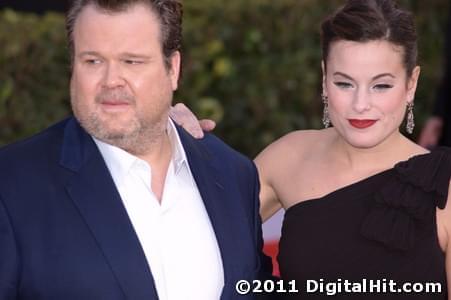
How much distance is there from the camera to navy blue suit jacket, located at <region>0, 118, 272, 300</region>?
11.3 feet

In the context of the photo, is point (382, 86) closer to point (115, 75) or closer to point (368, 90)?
point (368, 90)

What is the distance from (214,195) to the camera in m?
3.94

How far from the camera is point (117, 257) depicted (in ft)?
11.6

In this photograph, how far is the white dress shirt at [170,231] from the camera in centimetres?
365

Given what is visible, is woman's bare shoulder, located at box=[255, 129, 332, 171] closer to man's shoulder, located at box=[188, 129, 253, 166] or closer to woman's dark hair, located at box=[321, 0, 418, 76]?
man's shoulder, located at box=[188, 129, 253, 166]

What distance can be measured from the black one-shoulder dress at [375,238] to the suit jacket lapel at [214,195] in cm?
32

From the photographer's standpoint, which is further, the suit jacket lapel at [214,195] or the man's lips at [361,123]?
the man's lips at [361,123]

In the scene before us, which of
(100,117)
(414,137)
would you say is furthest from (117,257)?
(414,137)

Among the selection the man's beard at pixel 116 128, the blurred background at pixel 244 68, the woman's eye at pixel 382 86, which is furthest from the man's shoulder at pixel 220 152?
the blurred background at pixel 244 68

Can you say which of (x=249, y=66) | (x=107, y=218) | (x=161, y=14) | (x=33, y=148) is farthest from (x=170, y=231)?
(x=249, y=66)

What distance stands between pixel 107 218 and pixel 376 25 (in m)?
1.16

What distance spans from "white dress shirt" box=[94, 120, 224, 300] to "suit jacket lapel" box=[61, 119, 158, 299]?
59 millimetres

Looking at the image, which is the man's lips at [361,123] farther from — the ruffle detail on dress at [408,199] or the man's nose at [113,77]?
the man's nose at [113,77]

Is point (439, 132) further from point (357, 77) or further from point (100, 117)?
point (100, 117)
